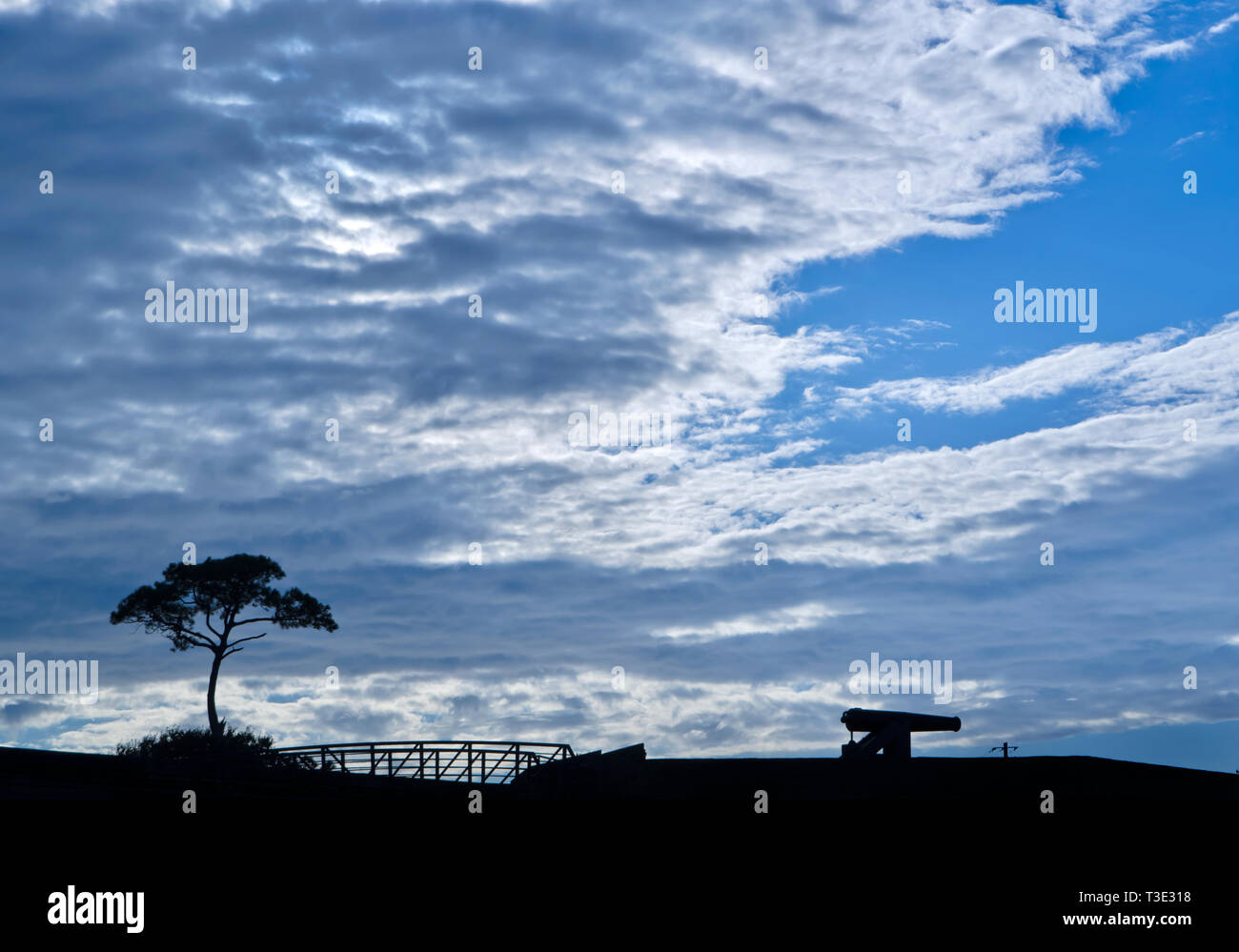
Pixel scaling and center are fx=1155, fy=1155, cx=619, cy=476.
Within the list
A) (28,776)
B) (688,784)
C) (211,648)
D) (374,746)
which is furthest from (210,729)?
(688,784)

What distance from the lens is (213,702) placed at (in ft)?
193

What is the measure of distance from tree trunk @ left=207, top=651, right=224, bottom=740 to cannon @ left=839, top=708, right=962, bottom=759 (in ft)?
106

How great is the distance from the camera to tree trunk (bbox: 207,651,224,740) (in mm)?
57438

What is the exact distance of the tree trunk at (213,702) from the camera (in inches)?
2261

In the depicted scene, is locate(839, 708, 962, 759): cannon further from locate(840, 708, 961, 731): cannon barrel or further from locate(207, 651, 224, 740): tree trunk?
locate(207, 651, 224, 740): tree trunk

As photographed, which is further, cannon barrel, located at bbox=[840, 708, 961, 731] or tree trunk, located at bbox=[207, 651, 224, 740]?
tree trunk, located at bbox=[207, 651, 224, 740]

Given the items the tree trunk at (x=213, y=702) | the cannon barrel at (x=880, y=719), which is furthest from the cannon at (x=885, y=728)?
the tree trunk at (x=213, y=702)

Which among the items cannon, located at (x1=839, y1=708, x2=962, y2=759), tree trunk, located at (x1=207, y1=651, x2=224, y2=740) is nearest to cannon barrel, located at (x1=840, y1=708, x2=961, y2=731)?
cannon, located at (x1=839, y1=708, x2=962, y2=759)

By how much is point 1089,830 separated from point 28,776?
2790cm

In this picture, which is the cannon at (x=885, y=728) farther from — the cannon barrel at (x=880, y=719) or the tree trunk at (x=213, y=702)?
the tree trunk at (x=213, y=702)

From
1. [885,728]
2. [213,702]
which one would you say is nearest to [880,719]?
[885,728]

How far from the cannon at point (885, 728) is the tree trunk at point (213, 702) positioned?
32345 mm

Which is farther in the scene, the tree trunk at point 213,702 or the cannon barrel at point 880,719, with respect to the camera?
the tree trunk at point 213,702
